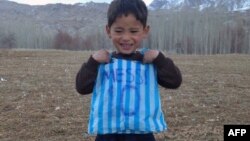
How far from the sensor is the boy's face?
2.21 metres

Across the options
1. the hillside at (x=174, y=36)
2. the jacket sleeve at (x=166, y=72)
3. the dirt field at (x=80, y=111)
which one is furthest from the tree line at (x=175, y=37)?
the jacket sleeve at (x=166, y=72)

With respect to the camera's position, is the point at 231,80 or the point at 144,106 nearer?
the point at 144,106

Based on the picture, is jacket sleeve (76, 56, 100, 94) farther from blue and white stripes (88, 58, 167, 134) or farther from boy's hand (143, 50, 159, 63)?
boy's hand (143, 50, 159, 63)

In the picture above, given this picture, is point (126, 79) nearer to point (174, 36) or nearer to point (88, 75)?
point (88, 75)

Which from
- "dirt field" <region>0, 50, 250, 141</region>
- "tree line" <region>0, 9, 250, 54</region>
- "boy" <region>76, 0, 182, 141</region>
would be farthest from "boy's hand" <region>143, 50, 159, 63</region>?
"tree line" <region>0, 9, 250, 54</region>

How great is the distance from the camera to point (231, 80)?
1093 centimetres

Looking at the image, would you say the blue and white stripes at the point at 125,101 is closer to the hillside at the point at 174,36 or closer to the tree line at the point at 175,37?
the tree line at the point at 175,37

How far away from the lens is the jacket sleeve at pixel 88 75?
2.25m

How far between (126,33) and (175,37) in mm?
53201

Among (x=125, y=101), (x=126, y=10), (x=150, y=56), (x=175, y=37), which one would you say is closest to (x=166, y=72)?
(x=150, y=56)

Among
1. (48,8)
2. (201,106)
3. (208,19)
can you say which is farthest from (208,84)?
(48,8)

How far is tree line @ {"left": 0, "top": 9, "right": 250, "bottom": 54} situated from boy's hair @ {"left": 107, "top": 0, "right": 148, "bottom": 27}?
4471 cm

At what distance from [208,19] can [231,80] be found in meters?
47.4

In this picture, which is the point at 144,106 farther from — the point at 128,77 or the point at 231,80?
the point at 231,80
